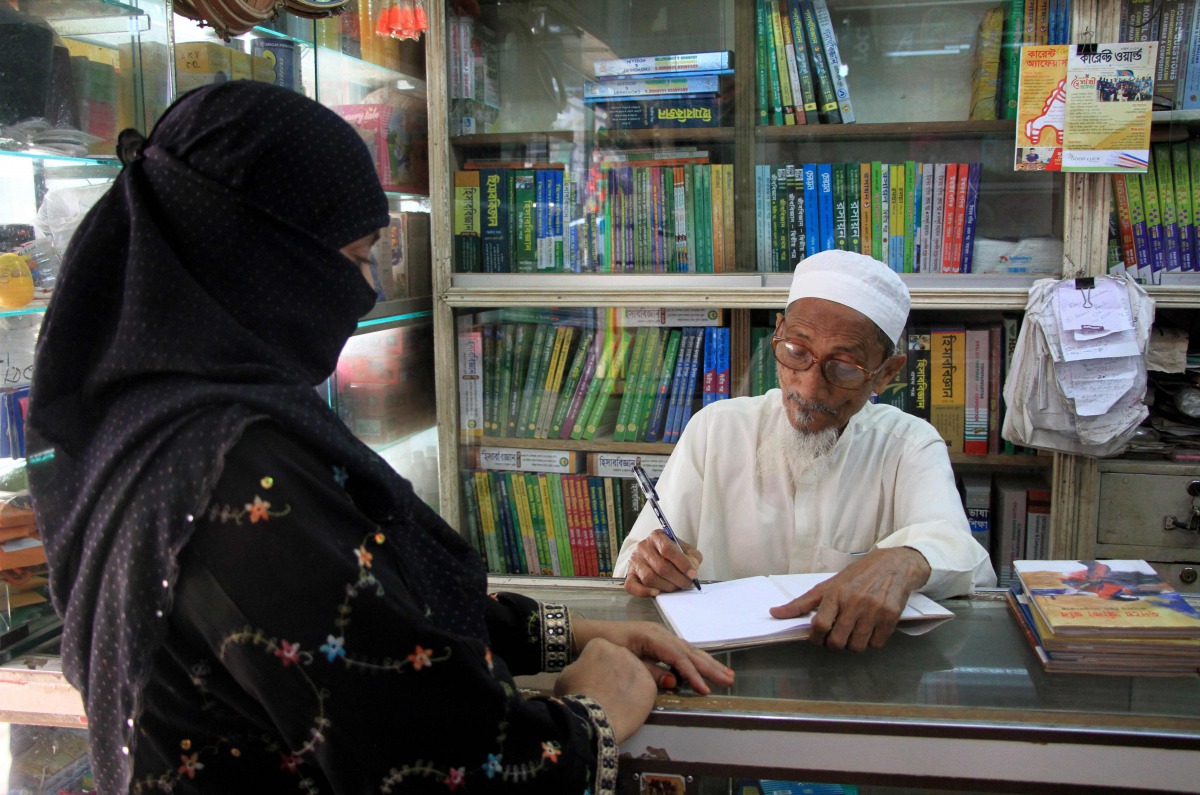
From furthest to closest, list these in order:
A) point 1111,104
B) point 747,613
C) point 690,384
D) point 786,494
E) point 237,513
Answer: point 690,384 → point 1111,104 → point 786,494 → point 747,613 → point 237,513

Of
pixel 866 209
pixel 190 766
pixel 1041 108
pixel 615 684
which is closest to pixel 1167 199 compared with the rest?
pixel 1041 108

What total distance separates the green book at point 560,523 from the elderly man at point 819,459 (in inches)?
42.9

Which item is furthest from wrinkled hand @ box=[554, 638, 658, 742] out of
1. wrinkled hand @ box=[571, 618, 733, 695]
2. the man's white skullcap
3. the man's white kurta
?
the man's white skullcap

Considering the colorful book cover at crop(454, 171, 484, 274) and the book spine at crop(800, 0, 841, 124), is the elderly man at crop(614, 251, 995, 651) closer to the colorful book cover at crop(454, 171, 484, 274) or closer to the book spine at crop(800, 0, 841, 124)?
the book spine at crop(800, 0, 841, 124)

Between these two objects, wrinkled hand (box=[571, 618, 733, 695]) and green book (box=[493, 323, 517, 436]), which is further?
green book (box=[493, 323, 517, 436])

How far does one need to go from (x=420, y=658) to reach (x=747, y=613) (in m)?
0.62

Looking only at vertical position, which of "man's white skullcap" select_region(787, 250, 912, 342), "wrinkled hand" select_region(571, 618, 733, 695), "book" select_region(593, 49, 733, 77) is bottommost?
"wrinkled hand" select_region(571, 618, 733, 695)

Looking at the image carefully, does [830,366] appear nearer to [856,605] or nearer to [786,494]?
[786,494]

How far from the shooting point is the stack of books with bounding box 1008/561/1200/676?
113 centimetres

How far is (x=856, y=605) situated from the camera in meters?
1.23

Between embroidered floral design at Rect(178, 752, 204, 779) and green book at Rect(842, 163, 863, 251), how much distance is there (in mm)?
2408

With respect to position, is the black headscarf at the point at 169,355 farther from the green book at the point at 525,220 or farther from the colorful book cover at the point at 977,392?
the colorful book cover at the point at 977,392

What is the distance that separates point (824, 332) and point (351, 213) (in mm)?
1149

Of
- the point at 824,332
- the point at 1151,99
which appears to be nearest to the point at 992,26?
the point at 1151,99
